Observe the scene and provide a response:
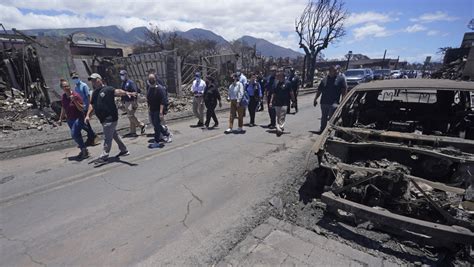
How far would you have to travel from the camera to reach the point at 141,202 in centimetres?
425

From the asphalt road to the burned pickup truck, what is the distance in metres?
1.20

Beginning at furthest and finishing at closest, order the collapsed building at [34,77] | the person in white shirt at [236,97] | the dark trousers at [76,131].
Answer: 1. the collapsed building at [34,77]
2. the person in white shirt at [236,97]
3. the dark trousers at [76,131]

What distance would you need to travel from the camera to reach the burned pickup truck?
2938 millimetres

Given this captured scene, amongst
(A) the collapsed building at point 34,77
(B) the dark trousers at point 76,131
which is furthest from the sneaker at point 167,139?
(A) the collapsed building at point 34,77

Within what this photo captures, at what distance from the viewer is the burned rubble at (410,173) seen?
9.63ft

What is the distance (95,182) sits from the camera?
16.4 ft

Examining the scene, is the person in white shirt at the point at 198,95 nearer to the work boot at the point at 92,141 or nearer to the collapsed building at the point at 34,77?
the work boot at the point at 92,141

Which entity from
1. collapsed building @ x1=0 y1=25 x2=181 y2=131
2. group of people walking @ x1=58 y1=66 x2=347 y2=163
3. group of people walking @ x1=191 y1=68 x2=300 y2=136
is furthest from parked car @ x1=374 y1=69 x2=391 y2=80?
collapsed building @ x1=0 y1=25 x2=181 y2=131

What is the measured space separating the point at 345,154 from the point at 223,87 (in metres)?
17.0

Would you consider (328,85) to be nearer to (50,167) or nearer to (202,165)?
(202,165)

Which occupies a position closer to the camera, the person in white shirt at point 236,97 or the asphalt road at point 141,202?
the asphalt road at point 141,202

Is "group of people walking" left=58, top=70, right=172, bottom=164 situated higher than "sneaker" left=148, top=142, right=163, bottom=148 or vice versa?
"group of people walking" left=58, top=70, right=172, bottom=164

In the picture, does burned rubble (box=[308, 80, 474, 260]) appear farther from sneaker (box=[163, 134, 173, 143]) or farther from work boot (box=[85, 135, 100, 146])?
work boot (box=[85, 135, 100, 146])

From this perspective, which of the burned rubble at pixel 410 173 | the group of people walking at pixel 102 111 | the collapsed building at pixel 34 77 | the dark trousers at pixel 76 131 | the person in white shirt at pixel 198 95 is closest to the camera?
the burned rubble at pixel 410 173
